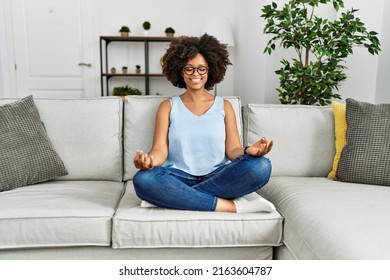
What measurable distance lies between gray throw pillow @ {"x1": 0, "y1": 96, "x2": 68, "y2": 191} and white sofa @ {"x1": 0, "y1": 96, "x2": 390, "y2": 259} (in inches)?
2.2

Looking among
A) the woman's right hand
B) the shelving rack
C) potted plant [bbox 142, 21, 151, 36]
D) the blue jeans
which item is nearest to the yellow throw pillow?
the blue jeans

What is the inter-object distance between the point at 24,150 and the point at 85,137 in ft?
0.96

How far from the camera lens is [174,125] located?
5.75ft

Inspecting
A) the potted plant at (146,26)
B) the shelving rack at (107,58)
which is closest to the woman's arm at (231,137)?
the shelving rack at (107,58)

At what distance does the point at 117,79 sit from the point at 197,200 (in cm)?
317

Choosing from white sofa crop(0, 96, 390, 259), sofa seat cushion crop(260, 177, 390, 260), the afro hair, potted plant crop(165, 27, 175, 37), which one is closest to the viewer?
sofa seat cushion crop(260, 177, 390, 260)

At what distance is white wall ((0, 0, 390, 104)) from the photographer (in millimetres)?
2832

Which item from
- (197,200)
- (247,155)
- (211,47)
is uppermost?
(211,47)

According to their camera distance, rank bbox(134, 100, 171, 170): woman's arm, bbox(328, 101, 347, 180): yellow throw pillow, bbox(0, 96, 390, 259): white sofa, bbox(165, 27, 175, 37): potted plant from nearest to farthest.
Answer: bbox(0, 96, 390, 259): white sofa, bbox(134, 100, 171, 170): woman's arm, bbox(328, 101, 347, 180): yellow throw pillow, bbox(165, 27, 175, 37): potted plant

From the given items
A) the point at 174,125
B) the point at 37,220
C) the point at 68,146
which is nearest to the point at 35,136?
the point at 68,146

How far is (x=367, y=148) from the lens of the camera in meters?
1.78

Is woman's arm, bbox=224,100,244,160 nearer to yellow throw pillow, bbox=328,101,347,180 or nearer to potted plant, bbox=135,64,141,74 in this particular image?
yellow throw pillow, bbox=328,101,347,180

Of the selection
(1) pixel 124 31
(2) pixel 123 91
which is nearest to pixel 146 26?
(1) pixel 124 31

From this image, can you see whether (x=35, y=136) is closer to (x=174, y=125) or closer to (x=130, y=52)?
(x=174, y=125)
